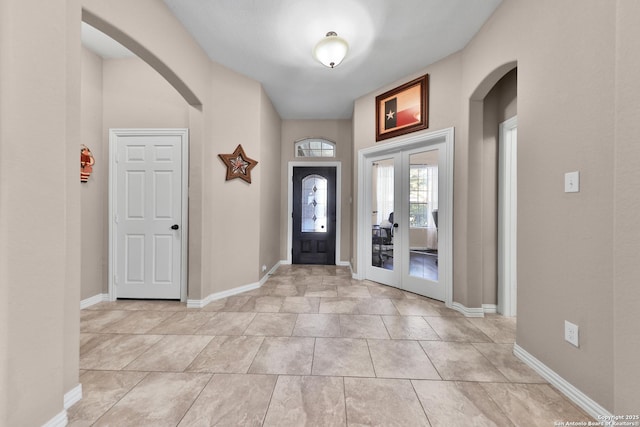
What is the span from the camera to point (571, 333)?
1.55 metres

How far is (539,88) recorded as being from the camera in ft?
5.98

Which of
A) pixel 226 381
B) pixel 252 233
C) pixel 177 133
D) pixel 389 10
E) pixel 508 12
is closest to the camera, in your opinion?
pixel 226 381

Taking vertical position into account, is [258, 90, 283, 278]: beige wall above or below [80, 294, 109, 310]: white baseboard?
above

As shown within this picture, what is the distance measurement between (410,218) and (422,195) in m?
0.36

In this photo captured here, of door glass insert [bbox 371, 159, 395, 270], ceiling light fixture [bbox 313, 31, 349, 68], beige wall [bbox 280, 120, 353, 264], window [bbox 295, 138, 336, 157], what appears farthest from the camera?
window [bbox 295, 138, 336, 157]

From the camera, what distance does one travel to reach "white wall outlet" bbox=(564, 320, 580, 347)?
152 cm

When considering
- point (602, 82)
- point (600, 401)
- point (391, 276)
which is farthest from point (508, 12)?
point (391, 276)

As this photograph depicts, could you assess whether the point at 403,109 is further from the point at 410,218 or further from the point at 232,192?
the point at 232,192

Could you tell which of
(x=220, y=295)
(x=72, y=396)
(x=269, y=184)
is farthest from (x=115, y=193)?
(x=72, y=396)

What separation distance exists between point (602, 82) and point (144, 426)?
3.10 meters

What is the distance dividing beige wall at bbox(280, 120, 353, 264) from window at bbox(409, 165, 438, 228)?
1.82 meters

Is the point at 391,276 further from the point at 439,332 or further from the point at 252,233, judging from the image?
the point at 252,233

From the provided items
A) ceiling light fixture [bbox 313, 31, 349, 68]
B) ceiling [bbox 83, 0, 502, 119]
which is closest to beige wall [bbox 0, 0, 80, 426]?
ceiling [bbox 83, 0, 502, 119]

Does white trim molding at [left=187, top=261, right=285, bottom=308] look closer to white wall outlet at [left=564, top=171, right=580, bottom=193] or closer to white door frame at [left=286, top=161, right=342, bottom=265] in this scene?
white door frame at [left=286, top=161, right=342, bottom=265]
